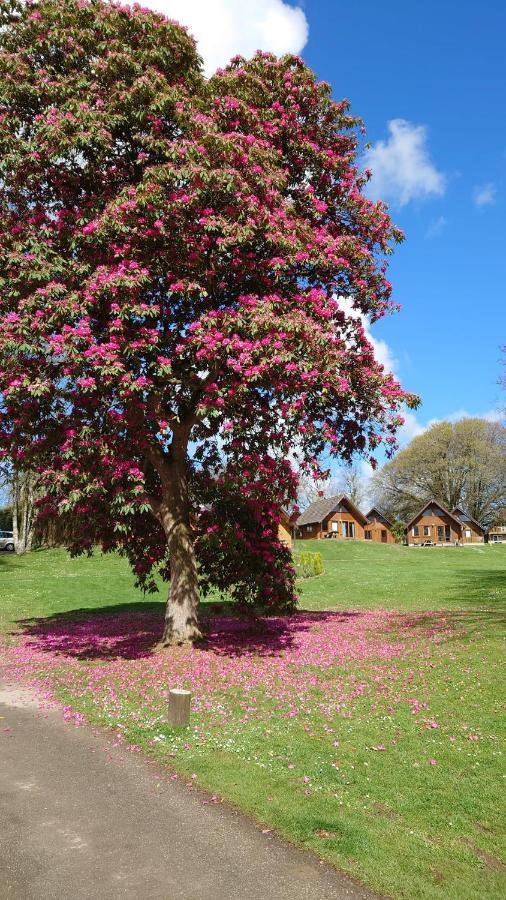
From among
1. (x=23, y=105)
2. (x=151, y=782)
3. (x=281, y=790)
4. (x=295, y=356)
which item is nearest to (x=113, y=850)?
(x=151, y=782)

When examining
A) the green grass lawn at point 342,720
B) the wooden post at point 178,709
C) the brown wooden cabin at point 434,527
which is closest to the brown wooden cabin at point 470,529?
the brown wooden cabin at point 434,527

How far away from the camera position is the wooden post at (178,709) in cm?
891

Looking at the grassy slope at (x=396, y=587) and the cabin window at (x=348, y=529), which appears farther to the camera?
the cabin window at (x=348, y=529)

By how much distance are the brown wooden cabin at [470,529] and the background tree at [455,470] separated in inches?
115

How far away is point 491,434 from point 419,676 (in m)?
82.5

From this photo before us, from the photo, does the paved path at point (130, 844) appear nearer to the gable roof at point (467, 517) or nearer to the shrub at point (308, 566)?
the shrub at point (308, 566)

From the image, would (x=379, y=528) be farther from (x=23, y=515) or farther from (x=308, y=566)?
(x=308, y=566)

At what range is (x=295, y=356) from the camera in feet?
37.4

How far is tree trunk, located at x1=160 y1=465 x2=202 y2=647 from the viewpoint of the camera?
1492 cm

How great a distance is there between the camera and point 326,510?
77500 millimetres

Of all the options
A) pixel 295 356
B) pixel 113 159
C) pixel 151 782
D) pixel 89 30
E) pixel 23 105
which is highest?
pixel 89 30

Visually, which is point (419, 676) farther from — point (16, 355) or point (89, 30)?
point (89, 30)

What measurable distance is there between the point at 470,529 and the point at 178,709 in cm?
8755

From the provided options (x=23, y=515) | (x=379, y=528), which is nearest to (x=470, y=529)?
(x=379, y=528)
